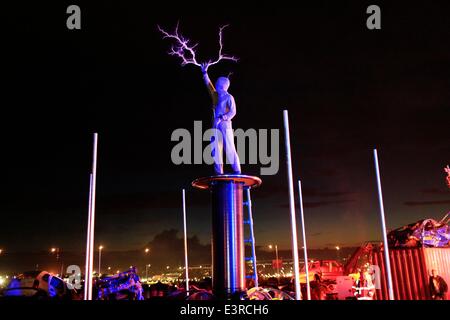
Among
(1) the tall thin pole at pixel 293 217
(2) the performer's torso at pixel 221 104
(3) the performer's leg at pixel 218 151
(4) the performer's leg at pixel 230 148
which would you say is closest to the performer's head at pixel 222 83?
(2) the performer's torso at pixel 221 104

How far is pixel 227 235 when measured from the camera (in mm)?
10156

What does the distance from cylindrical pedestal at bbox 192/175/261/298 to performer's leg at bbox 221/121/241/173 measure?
0.54 m

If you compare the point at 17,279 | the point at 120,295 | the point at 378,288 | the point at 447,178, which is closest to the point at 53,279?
the point at 17,279

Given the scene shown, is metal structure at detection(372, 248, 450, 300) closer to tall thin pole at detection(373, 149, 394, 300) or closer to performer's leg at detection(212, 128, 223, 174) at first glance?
tall thin pole at detection(373, 149, 394, 300)

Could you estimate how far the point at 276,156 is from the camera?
33.6ft

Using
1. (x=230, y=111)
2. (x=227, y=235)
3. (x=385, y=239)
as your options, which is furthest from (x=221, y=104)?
(x=385, y=239)

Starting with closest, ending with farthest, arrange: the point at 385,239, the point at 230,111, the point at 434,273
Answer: the point at 385,239 < the point at 230,111 < the point at 434,273

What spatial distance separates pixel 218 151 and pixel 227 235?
245 cm

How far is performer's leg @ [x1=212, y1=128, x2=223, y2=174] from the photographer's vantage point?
10.9 metres

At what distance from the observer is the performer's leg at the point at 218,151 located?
35.8ft

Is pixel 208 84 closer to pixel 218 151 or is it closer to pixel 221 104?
pixel 221 104

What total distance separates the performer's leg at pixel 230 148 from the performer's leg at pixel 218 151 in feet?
0.43
